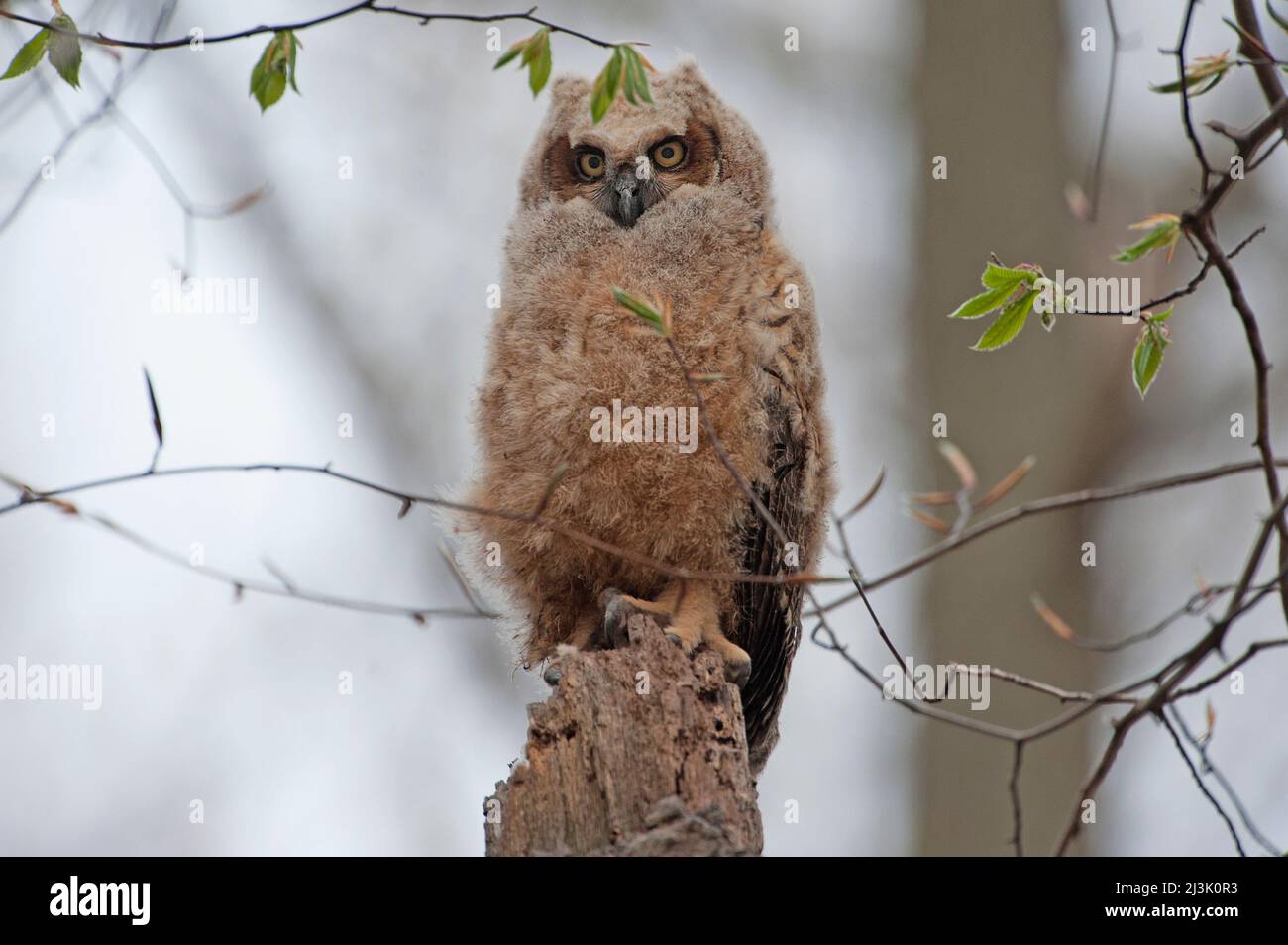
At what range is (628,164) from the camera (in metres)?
3.42

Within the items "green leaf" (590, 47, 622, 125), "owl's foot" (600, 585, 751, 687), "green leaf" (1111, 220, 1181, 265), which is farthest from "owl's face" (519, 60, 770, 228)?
"green leaf" (1111, 220, 1181, 265)

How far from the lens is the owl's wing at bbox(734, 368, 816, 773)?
3258 millimetres

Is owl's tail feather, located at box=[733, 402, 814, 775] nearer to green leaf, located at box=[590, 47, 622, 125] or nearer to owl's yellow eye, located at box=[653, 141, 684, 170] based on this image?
owl's yellow eye, located at box=[653, 141, 684, 170]

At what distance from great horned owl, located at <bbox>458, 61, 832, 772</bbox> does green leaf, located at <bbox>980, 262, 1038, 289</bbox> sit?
0.86 m

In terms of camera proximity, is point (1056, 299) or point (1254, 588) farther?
point (1056, 299)

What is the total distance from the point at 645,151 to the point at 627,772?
1766mm

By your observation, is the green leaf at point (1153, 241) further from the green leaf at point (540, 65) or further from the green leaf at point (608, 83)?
the green leaf at point (540, 65)

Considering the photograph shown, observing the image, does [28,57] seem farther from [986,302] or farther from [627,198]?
[986,302]

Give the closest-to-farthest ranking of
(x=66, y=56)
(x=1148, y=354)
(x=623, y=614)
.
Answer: (x=1148, y=354), (x=66, y=56), (x=623, y=614)

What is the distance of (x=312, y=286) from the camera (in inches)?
303

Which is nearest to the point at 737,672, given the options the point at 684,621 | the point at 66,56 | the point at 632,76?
the point at 684,621

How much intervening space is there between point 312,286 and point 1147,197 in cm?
488
